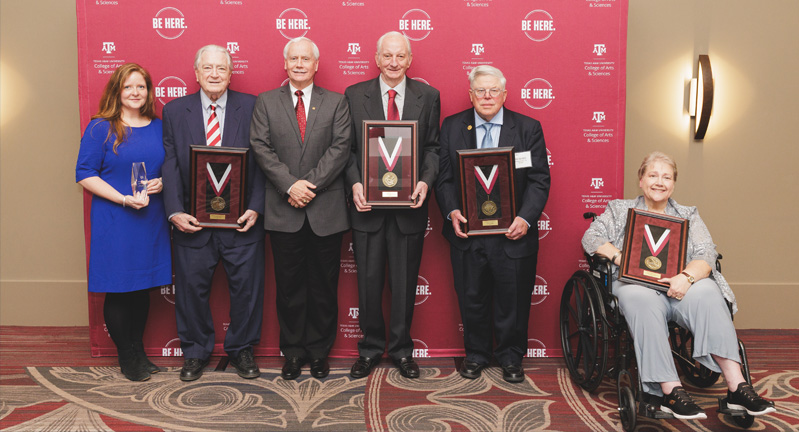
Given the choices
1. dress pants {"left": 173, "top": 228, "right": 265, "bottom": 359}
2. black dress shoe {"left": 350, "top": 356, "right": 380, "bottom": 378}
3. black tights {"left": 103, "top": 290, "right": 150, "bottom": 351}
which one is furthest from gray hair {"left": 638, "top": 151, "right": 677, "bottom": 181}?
black tights {"left": 103, "top": 290, "right": 150, "bottom": 351}

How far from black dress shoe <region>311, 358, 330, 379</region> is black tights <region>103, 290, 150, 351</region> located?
43.2 inches

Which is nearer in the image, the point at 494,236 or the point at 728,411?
the point at 728,411

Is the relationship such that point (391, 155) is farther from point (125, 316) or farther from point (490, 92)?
point (125, 316)

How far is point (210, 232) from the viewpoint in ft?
10.7

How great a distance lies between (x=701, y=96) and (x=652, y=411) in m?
2.45

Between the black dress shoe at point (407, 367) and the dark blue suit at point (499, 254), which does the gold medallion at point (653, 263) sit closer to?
the dark blue suit at point (499, 254)

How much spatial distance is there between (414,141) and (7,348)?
314 centimetres

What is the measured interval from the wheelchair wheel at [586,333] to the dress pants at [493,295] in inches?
10.0

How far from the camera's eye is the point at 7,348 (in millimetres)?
3779

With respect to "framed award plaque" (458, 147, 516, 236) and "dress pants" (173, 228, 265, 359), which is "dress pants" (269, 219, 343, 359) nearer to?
"dress pants" (173, 228, 265, 359)

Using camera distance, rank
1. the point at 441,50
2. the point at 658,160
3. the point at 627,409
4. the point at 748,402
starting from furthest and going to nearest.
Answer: the point at 441,50, the point at 658,160, the point at 627,409, the point at 748,402

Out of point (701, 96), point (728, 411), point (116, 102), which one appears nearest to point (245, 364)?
point (116, 102)

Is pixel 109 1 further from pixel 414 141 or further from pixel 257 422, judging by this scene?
pixel 257 422

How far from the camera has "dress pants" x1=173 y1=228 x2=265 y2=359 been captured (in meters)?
3.29
